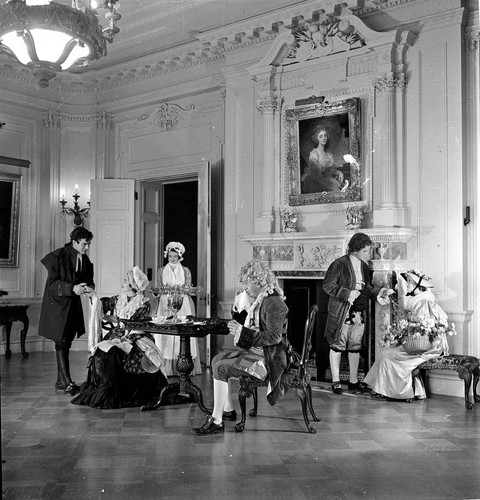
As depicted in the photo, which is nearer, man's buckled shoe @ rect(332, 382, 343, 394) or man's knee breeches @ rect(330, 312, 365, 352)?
man's buckled shoe @ rect(332, 382, 343, 394)

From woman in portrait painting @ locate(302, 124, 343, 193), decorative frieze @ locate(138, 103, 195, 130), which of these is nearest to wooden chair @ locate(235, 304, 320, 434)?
woman in portrait painting @ locate(302, 124, 343, 193)

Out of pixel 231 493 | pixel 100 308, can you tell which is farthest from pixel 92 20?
pixel 231 493

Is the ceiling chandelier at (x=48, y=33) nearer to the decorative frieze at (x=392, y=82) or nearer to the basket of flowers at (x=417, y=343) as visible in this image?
the decorative frieze at (x=392, y=82)

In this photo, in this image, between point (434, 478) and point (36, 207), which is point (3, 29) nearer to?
point (434, 478)

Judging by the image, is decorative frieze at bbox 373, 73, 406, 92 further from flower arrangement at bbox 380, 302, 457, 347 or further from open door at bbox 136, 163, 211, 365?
open door at bbox 136, 163, 211, 365

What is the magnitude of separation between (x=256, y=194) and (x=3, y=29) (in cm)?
415

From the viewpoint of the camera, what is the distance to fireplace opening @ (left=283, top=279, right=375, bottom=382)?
6.90 m

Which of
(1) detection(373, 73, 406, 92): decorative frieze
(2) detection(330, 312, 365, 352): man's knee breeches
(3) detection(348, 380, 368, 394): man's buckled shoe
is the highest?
(1) detection(373, 73, 406, 92): decorative frieze

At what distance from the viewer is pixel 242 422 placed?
4.94 meters

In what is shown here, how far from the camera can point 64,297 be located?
6.43 m

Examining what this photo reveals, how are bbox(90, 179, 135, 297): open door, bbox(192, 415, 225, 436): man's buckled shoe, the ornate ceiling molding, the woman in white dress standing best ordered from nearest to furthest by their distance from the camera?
bbox(192, 415, 225, 436): man's buckled shoe < the ornate ceiling molding < the woman in white dress standing < bbox(90, 179, 135, 297): open door

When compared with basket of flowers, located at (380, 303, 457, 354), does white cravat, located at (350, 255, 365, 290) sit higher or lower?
higher

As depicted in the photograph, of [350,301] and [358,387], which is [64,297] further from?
[358,387]

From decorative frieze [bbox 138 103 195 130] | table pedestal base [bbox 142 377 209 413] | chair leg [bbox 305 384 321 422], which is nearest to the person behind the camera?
chair leg [bbox 305 384 321 422]
